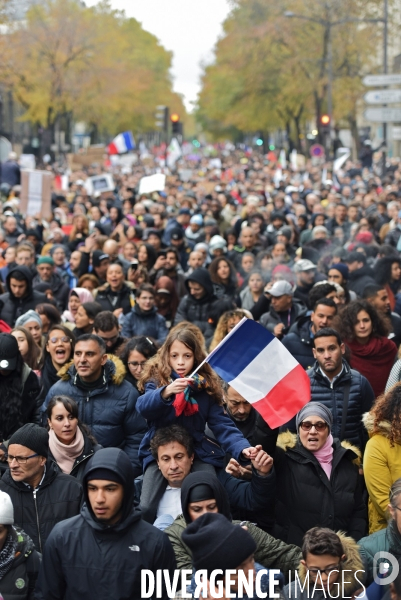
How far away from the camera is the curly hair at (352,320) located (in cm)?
808

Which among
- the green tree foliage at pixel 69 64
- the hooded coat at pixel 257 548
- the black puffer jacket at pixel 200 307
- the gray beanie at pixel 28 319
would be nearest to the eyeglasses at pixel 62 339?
the gray beanie at pixel 28 319

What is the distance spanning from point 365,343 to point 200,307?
8.39 ft

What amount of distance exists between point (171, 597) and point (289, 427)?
2.70 metres

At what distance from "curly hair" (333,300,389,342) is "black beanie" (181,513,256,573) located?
4144 mm

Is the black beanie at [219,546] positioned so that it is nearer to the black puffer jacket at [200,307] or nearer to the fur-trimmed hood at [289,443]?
the fur-trimmed hood at [289,443]

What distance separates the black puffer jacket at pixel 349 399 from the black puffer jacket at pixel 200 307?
11.2 feet

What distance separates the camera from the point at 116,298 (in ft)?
35.9

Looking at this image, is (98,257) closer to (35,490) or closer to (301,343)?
(301,343)

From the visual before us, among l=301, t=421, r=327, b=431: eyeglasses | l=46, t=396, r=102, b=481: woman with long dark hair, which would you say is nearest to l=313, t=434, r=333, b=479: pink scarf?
l=301, t=421, r=327, b=431: eyeglasses

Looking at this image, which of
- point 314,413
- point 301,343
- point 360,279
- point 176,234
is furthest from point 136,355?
point 176,234

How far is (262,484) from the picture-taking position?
5344 mm

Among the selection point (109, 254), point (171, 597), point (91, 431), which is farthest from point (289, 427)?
point (109, 254)

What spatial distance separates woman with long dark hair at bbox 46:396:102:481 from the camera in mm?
5977

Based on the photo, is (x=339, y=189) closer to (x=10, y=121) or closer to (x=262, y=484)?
(x=262, y=484)
